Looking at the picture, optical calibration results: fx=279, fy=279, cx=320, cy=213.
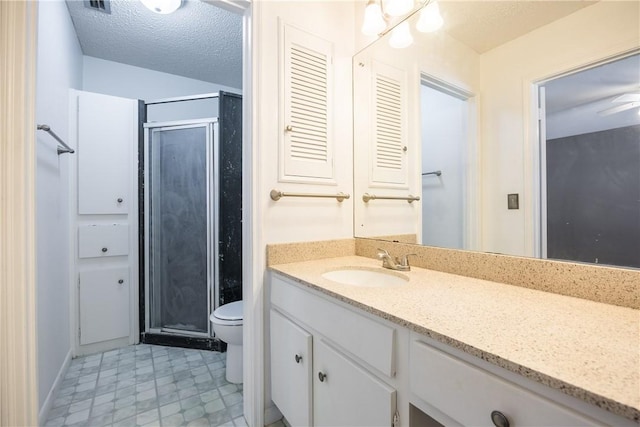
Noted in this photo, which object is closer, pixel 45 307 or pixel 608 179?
pixel 608 179

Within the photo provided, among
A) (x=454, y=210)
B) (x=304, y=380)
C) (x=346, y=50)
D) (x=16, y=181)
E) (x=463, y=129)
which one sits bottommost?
(x=304, y=380)

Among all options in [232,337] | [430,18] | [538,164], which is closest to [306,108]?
[430,18]

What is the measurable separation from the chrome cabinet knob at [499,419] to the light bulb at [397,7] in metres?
1.68

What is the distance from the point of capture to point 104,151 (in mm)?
2143

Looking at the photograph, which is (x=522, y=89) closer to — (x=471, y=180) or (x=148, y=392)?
(x=471, y=180)

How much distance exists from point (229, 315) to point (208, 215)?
846 millimetres

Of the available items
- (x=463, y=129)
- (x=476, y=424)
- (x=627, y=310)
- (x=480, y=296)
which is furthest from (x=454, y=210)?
(x=476, y=424)

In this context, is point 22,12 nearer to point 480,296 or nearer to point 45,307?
point 45,307

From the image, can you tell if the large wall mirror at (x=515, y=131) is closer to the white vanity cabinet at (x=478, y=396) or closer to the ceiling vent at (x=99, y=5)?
the white vanity cabinet at (x=478, y=396)

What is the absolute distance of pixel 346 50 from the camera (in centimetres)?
169

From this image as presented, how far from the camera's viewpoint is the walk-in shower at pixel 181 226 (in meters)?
2.23

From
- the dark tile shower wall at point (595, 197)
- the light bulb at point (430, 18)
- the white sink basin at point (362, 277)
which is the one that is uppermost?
Answer: the light bulb at point (430, 18)

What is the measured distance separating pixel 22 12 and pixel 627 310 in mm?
2123

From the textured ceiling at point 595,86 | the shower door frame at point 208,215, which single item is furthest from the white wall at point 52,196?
the textured ceiling at point 595,86
